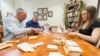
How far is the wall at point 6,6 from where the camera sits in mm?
6187

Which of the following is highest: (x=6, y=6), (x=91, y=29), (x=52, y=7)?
(x=6, y=6)

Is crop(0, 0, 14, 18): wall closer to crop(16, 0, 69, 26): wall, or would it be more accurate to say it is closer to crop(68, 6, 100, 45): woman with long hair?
crop(16, 0, 69, 26): wall

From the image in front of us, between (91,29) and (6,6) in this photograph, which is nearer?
(91,29)

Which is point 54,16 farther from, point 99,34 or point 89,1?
point 99,34

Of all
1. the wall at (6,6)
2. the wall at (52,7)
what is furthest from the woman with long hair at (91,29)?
the wall at (6,6)

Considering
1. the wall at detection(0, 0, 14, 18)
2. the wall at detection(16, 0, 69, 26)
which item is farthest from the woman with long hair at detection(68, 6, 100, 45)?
the wall at detection(0, 0, 14, 18)

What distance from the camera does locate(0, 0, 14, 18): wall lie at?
244 inches

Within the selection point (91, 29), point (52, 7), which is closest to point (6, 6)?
point (52, 7)

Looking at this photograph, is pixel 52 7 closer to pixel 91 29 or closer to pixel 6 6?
pixel 6 6

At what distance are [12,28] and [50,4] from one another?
423 cm

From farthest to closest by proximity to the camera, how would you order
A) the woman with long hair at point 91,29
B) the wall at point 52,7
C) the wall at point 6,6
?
the wall at point 6,6, the wall at point 52,7, the woman with long hair at point 91,29

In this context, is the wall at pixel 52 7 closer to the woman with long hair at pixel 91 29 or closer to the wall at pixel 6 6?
the wall at pixel 6 6

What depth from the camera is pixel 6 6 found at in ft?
21.0

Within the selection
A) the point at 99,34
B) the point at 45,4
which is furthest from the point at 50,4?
the point at 99,34
